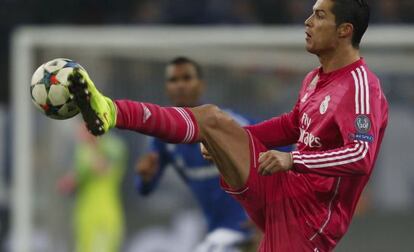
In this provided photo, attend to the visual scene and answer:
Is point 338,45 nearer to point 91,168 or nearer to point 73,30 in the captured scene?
point 73,30

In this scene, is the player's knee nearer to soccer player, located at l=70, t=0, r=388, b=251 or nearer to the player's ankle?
soccer player, located at l=70, t=0, r=388, b=251

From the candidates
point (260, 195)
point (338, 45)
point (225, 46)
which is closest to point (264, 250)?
point (260, 195)

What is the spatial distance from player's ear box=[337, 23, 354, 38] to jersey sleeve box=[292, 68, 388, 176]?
30 centimetres

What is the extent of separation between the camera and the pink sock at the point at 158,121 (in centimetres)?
495

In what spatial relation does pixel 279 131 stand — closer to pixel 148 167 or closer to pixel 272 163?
pixel 272 163

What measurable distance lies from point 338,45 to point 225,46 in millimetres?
4021

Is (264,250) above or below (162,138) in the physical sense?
below

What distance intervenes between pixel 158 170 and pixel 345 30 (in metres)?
2.26

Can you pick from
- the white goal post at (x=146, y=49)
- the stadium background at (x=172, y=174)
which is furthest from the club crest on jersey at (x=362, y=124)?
the stadium background at (x=172, y=174)

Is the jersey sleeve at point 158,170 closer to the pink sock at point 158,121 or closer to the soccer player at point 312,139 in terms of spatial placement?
the soccer player at point 312,139

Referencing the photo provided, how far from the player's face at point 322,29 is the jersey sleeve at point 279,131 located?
1.56ft

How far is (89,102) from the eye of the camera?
15.5ft

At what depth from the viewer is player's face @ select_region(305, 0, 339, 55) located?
17.4 ft

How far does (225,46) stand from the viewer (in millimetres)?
9328
